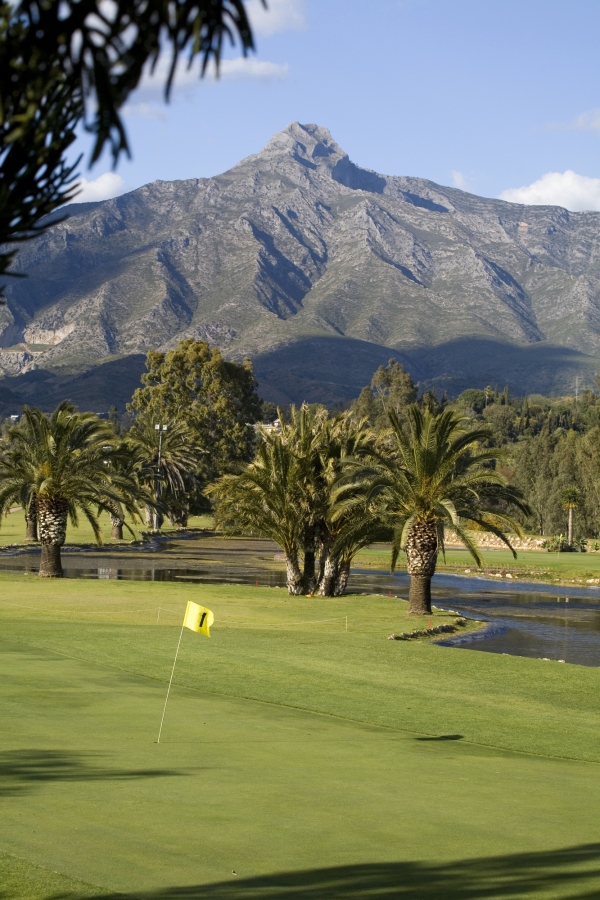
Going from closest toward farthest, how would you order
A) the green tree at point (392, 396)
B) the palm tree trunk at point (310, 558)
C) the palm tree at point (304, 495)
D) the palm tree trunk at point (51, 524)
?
the palm tree at point (304, 495), the palm tree trunk at point (310, 558), the palm tree trunk at point (51, 524), the green tree at point (392, 396)

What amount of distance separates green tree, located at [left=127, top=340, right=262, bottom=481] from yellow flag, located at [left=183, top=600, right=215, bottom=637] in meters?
71.6

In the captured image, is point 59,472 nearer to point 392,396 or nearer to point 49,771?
point 49,771

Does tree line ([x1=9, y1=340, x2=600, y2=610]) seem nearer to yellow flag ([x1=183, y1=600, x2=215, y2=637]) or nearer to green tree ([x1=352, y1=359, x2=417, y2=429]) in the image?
yellow flag ([x1=183, y1=600, x2=215, y2=637])

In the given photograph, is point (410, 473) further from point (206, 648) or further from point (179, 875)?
point (179, 875)

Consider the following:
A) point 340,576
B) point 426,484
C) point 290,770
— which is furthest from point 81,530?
point 290,770

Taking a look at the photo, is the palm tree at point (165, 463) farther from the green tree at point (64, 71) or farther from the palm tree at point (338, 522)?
the green tree at point (64, 71)

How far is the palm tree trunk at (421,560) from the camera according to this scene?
28469 millimetres

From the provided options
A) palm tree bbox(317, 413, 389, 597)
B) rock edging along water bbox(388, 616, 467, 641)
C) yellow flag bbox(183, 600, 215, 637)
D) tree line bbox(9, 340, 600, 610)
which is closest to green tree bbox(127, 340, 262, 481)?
tree line bbox(9, 340, 600, 610)

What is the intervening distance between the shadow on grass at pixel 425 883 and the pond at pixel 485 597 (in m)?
17.6

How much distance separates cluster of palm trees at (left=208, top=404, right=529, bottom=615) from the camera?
28422mm

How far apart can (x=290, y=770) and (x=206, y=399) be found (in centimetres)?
8029

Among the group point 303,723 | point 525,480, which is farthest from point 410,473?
point 525,480

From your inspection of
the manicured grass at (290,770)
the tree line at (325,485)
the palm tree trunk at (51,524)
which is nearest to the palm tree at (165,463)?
the tree line at (325,485)

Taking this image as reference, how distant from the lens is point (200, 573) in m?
43.7
